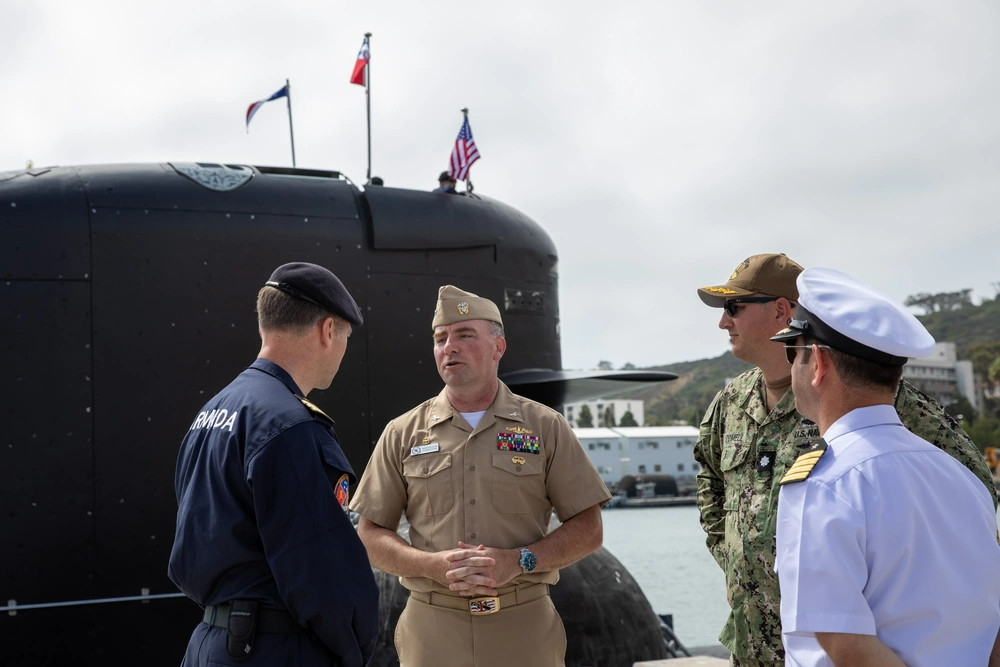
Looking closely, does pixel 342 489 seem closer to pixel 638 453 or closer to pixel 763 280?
pixel 763 280

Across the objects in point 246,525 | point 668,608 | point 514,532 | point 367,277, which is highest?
point 367,277

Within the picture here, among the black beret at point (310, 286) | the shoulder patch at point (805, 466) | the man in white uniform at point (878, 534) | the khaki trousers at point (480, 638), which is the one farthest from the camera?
the khaki trousers at point (480, 638)

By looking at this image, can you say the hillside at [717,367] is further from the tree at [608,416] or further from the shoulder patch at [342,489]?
the shoulder patch at [342,489]

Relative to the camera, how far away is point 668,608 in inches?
835

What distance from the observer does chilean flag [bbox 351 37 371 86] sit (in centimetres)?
869

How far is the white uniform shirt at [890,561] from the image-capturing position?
1.83 meters

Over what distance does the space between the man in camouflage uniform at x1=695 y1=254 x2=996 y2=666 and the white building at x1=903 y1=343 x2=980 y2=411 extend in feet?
375

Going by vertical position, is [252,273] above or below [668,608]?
above

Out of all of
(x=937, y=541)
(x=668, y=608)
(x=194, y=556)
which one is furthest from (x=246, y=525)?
(x=668, y=608)

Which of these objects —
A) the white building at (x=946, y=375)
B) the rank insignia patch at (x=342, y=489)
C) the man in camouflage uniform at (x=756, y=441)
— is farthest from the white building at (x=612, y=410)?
the rank insignia patch at (x=342, y=489)

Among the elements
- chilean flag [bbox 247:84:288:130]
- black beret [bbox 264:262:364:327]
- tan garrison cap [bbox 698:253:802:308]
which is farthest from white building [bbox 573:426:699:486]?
black beret [bbox 264:262:364:327]

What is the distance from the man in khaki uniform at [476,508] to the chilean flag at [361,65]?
526cm

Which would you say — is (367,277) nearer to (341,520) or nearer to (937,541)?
(341,520)

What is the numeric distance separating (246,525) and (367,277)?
12.7 feet
